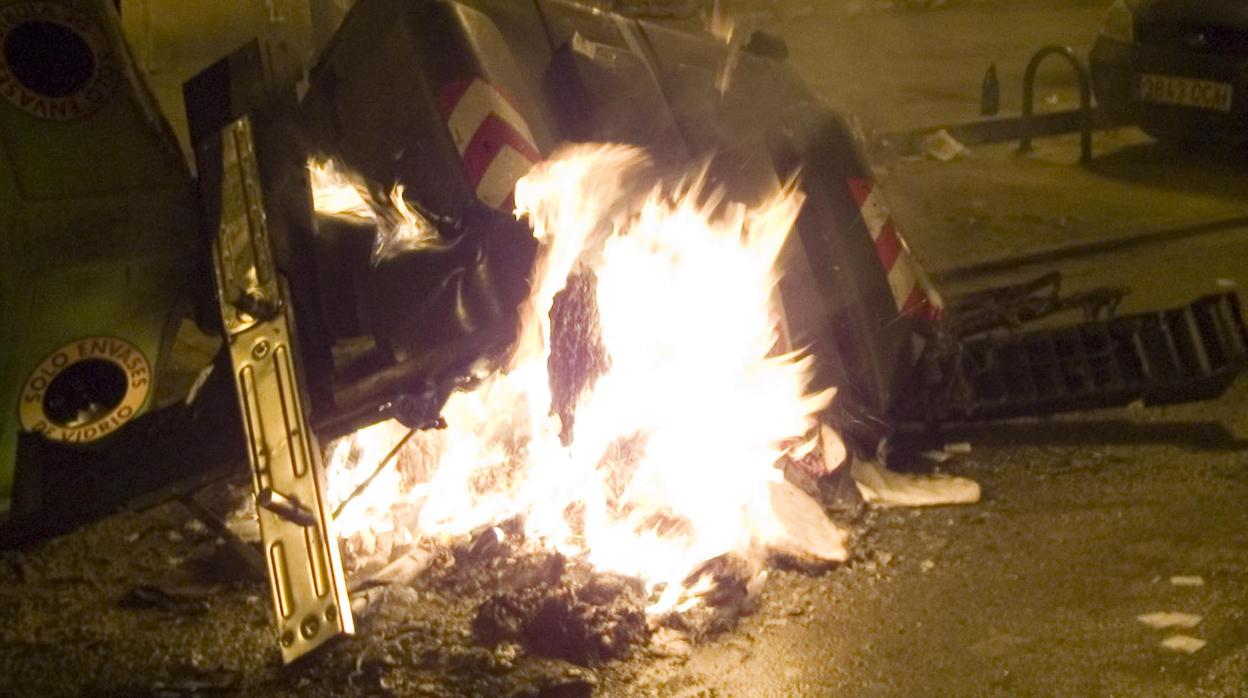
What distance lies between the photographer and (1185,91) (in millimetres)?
9234

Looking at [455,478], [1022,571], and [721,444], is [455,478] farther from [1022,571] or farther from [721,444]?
[1022,571]

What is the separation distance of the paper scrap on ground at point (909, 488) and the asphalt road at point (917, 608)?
0.17 feet

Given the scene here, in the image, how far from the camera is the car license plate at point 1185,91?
894cm

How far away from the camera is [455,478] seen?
472 cm

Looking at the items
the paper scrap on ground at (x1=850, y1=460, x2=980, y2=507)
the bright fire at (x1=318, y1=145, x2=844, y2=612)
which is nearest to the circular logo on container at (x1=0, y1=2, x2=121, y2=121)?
the bright fire at (x1=318, y1=145, x2=844, y2=612)

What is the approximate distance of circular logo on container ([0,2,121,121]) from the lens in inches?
147

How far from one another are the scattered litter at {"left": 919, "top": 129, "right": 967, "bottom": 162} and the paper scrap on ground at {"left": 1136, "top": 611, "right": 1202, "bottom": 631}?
654 centimetres

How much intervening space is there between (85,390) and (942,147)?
757cm

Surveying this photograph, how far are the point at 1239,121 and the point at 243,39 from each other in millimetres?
6412

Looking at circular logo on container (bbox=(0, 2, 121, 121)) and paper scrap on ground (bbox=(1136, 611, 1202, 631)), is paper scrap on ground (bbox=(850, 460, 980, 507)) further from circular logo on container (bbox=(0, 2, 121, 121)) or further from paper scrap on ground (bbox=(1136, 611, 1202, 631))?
circular logo on container (bbox=(0, 2, 121, 121))

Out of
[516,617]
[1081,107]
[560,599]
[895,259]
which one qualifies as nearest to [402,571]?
[516,617]

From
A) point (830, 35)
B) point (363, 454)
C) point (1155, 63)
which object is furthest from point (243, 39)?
point (830, 35)

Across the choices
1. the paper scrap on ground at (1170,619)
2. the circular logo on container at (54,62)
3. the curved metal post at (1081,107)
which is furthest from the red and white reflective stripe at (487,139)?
the curved metal post at (1081,107)

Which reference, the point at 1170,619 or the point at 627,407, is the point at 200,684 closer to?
the point at 627,407
